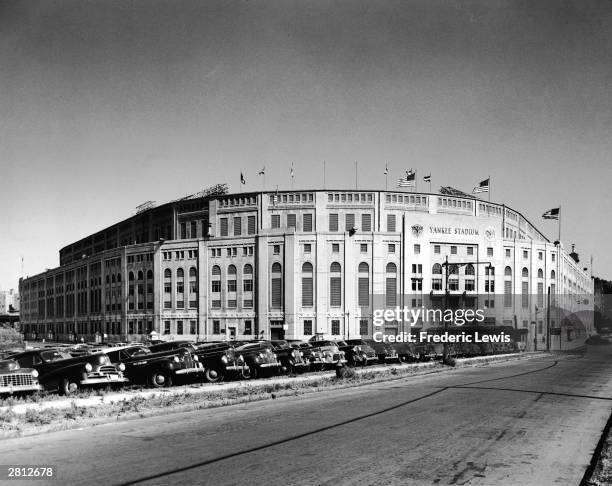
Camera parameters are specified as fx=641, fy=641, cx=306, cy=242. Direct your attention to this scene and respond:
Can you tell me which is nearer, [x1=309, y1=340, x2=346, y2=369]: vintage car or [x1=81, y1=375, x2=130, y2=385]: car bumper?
[x1=81, y1=375, x2=130, y2=385]: car bumper

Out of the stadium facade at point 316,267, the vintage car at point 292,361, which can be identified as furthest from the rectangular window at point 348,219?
the vintage car at point 292,361

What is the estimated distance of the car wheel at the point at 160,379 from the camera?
2409 centimetres

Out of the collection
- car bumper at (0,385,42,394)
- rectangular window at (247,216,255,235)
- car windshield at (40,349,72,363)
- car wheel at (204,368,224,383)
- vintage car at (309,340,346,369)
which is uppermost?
rectangular window at (247,216,255,235)

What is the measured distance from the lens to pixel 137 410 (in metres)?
16.8

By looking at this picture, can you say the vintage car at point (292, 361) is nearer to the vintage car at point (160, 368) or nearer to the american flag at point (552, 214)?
the vintage car at point (160, 368)

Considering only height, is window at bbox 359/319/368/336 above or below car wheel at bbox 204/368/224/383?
below

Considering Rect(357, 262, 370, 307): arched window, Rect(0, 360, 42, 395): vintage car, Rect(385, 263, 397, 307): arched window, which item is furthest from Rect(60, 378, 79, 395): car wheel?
Rect(385, 263, 397, 307): arched window

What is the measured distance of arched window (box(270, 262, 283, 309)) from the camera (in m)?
88.4

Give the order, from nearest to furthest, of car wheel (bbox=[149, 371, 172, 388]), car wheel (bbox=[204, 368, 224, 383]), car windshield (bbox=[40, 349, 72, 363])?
car windshield (bbox=[40, 349, 72, 363]) < car wheel (bbox=[149, 371, 172, 388]) < car wheel (bbox=[204, 368, 224, 383])

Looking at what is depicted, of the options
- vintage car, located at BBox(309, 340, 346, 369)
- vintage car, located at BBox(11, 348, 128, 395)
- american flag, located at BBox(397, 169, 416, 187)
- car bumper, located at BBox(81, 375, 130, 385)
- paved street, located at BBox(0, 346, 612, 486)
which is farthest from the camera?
american flag, located at BBox(397, 169, 416, 187)

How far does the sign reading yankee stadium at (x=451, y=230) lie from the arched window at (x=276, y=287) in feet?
74.2

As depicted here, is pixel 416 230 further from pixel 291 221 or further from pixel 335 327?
pixel 291 221

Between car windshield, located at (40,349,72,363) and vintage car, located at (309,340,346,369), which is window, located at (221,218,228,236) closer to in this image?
vintage car, located at (309,340,346,369)

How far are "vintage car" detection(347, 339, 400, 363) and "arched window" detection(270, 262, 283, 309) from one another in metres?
45.6
